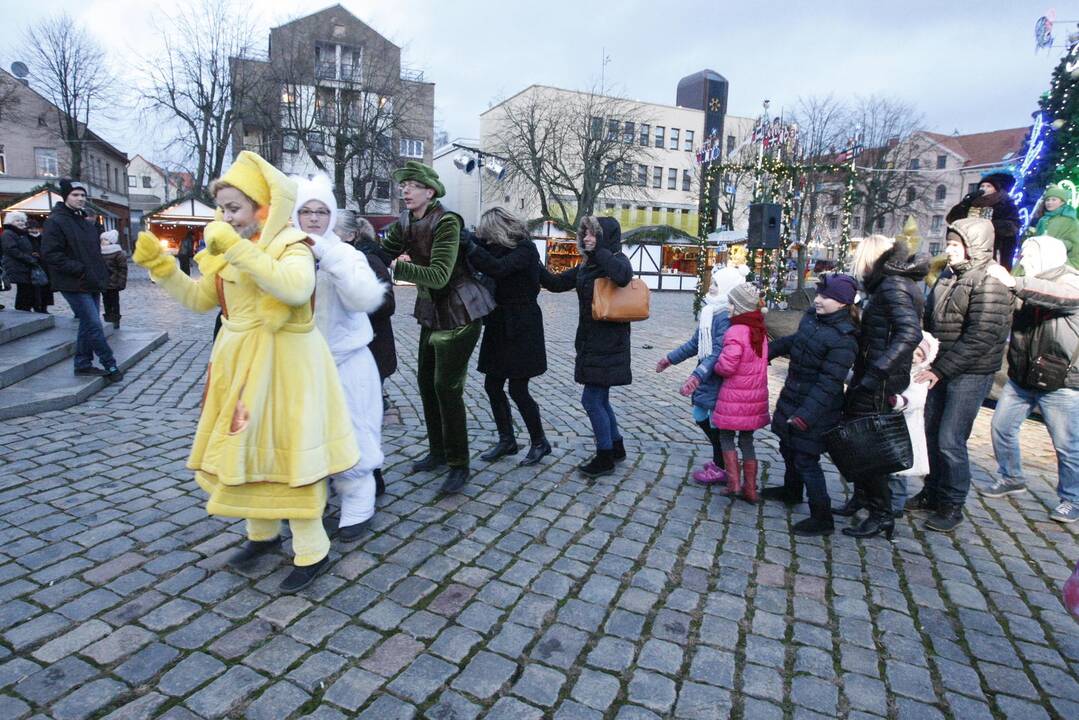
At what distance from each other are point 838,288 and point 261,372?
2.98m

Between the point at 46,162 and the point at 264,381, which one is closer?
the point at 264,381

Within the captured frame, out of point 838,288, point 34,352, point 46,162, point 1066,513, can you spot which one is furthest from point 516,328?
point 46,162

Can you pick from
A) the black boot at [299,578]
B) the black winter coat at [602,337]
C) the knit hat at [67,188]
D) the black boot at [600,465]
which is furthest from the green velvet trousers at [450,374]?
the knit hat at [67,188]

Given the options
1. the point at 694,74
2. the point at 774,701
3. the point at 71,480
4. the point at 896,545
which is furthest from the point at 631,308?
the point at 694,74

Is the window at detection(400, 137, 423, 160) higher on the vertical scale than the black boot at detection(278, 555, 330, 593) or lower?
higher

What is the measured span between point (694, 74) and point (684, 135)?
9.92m

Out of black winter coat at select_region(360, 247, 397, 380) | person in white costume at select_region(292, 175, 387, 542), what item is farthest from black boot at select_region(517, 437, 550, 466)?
person in white costume at select_region(292, 175, 387, 542)

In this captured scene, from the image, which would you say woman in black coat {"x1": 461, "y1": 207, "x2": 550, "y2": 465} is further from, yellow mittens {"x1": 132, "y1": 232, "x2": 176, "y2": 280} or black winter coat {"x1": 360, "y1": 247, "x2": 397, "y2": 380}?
yellow mittens {"x1": 132, "y1": 232, "x2": 176, "y2": 280}

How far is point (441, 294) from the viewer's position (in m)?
4.14

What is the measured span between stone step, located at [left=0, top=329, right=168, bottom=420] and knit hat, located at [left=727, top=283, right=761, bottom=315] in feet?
19.1

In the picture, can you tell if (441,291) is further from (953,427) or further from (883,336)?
(953,427)

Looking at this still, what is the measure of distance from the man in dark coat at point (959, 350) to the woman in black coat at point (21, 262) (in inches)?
463

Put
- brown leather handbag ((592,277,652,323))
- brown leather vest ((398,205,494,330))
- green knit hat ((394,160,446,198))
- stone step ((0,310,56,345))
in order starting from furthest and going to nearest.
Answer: stone step ((0,310,56,345)) → brown leather handbag ((592,277,652,323)) → brown leather vest ((398,205,494,330)) → green knit hat ((394,160,446,198))

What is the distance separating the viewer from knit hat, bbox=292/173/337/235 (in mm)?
3119
